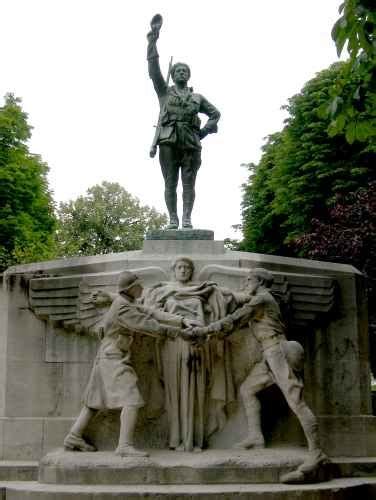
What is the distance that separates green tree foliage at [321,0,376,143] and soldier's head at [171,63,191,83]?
2913mm

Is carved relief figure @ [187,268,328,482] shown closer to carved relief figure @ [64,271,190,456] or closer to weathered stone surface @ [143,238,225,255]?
carved relief figure @ [64,271,190,456]

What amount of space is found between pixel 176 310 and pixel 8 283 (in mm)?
2590

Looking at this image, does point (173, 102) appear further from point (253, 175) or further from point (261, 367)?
point (253, 175)

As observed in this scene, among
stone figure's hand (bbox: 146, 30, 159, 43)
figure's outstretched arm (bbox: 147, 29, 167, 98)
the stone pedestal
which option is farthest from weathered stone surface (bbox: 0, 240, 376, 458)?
stone figure's hand (bbox: 146, 30, 159, 43)

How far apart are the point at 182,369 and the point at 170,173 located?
3.06 metres

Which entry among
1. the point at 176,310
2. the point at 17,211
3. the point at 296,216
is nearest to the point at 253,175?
the point at 296,216

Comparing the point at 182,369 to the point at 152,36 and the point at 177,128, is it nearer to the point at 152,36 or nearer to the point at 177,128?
the point at 177,128

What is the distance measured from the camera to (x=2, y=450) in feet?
31.8

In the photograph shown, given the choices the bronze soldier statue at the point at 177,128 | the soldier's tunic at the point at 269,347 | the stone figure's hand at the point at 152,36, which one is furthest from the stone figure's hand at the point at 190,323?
the stone figure's hand at the point at 152,36

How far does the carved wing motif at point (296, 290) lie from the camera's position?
32.4 ft

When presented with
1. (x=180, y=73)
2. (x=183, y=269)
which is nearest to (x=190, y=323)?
(x=183, y=269)

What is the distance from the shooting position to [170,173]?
1091cm

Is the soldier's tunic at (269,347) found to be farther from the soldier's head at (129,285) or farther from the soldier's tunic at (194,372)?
the soldier's head at (129,285)

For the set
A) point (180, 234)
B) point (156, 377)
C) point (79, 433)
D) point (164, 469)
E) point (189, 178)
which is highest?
point (189, 178)
